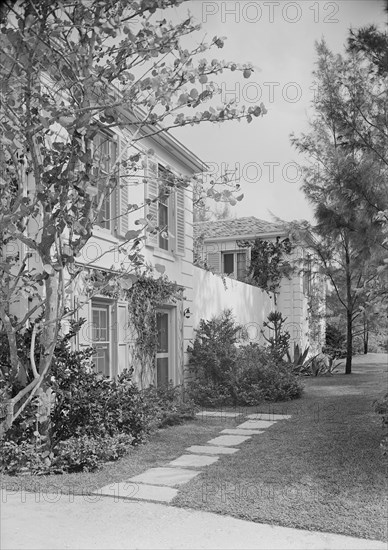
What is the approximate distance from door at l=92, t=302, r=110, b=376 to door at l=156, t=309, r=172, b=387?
1.72 metres

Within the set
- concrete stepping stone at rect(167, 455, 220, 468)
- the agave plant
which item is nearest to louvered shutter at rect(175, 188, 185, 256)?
the agave plant

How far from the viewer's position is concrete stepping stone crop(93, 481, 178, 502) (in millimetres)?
4663

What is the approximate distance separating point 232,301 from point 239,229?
6121 millimetres

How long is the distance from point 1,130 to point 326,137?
37.0 feet

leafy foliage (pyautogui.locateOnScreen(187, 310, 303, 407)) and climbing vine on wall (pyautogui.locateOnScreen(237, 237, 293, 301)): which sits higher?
climbing vine on wall (pyautogui.locateOnScreen(237, 237, 293, 301))

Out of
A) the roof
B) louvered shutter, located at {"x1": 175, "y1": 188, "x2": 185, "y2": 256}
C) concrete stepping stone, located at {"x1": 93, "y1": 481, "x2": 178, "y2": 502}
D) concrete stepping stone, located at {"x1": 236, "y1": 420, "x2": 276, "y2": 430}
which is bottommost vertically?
concrete stepping stone, located at {"x1": 236, "y1": 420, "x2": 276, "y2": 430}

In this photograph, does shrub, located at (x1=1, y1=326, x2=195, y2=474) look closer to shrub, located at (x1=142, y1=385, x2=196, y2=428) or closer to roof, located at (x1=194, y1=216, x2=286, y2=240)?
shrub, located at (x1=142, y1=385, x2=196, y2=428)

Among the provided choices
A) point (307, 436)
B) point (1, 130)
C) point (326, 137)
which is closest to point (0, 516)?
point (1, 130)

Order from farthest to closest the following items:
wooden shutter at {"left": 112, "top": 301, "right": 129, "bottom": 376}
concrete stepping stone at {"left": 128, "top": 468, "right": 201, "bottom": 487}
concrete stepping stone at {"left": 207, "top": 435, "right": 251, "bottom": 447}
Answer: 1. wooden shutter at {"left": 112, "top": 301, "right": 129, "bottom": 376}
2. concrete stepping stone at {"left": 207, "top": 435, "right": 251, "bottom": 447}
3. concrete stepping stone at {"left": 128, "top": 468, "right": 201, "bottom": 487}

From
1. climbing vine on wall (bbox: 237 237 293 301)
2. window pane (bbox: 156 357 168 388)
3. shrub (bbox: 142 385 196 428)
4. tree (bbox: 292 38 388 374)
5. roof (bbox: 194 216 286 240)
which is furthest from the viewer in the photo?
roof (bbox: 194 216 286 240)

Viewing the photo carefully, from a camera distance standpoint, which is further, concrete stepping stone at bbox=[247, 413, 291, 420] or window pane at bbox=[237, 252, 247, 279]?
window pane at bbox=[237, 252, 247, 279]

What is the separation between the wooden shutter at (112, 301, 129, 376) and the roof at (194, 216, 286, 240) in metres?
9.91

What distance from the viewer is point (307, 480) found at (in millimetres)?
5098

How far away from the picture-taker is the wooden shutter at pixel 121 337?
8953 millimetres
